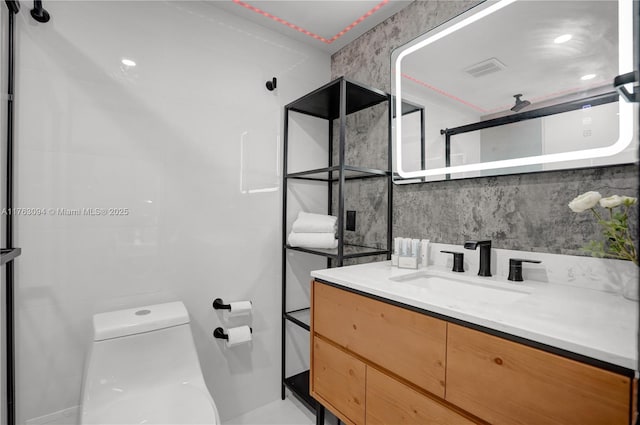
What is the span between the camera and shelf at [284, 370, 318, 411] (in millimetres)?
1714

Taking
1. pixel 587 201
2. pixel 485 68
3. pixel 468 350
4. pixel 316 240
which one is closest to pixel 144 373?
pixel 316 240

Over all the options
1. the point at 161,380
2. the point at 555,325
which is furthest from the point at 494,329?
the point at 161,380

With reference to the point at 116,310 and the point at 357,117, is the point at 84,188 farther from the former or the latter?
the point at 357,117

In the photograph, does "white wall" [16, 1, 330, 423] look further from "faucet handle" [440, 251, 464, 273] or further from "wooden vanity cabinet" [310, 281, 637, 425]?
"faucet handle" [440, 251, 464, 273]

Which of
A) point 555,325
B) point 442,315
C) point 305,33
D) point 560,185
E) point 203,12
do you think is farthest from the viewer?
point 305,33

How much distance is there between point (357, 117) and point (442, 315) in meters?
1.45

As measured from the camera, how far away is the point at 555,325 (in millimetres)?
704

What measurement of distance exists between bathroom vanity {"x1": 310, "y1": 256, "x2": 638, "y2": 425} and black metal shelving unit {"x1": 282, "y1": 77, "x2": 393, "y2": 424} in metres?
0.31

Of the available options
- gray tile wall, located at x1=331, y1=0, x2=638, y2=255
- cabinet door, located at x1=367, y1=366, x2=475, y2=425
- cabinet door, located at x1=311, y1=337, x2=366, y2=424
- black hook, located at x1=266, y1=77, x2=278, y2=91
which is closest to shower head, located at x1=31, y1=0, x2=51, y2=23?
black hook, located at x1=266, y1=77, x2=278, y2=91

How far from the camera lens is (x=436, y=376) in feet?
2.87

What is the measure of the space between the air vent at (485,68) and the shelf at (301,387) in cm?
183

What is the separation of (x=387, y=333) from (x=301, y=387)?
43.6 inches

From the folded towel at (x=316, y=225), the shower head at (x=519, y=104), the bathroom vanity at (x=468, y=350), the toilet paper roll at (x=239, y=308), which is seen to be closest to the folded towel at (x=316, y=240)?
the folded towel at (x=316, y=225)

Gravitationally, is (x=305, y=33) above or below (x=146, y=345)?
above
